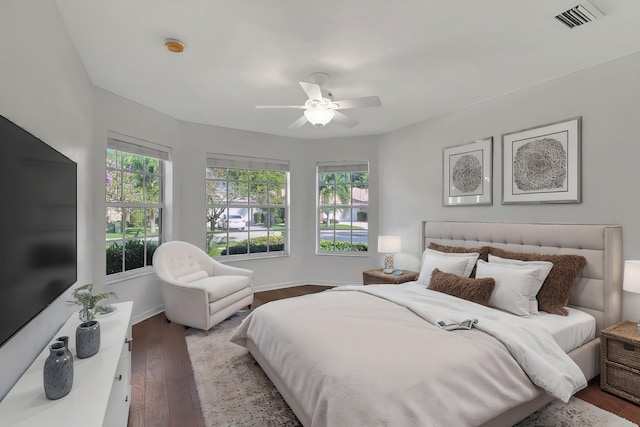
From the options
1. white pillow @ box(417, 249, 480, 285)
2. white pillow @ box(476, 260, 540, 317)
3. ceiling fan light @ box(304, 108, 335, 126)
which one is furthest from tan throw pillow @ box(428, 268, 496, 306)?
ceiling fan light @ box(304, 108, 335, 126)

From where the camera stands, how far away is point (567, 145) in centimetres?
287

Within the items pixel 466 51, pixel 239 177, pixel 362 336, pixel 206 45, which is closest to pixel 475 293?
pixel 362 336

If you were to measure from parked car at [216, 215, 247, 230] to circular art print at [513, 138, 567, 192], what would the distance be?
12.5ft

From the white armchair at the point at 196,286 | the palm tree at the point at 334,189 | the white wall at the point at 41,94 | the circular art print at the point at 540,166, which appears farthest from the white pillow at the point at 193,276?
the circular art print at the point at 540,166

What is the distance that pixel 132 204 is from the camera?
12.6ft

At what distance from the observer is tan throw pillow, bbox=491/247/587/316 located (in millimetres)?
2562

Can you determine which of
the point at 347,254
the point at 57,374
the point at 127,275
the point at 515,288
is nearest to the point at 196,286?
the point at 127,275

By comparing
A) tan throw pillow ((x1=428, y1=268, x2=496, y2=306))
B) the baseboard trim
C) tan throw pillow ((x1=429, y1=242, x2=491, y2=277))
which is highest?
tan throw pillow ((x1=429, y1=242, x2=491, y2=277))

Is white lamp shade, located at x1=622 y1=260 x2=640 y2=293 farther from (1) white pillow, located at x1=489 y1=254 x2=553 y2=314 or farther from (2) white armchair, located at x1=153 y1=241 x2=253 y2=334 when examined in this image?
(2) white armchair, located at x1=153 y1=241 x2=253 y2=334

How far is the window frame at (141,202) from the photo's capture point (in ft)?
11.7

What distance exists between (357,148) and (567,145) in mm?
2955

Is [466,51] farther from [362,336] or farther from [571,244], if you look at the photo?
[362,336]

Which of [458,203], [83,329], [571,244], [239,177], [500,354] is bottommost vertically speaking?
[500,354]

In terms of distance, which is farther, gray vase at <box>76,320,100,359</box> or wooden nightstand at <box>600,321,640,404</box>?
wooden nightstand at <box>600,321,640,404</box>
